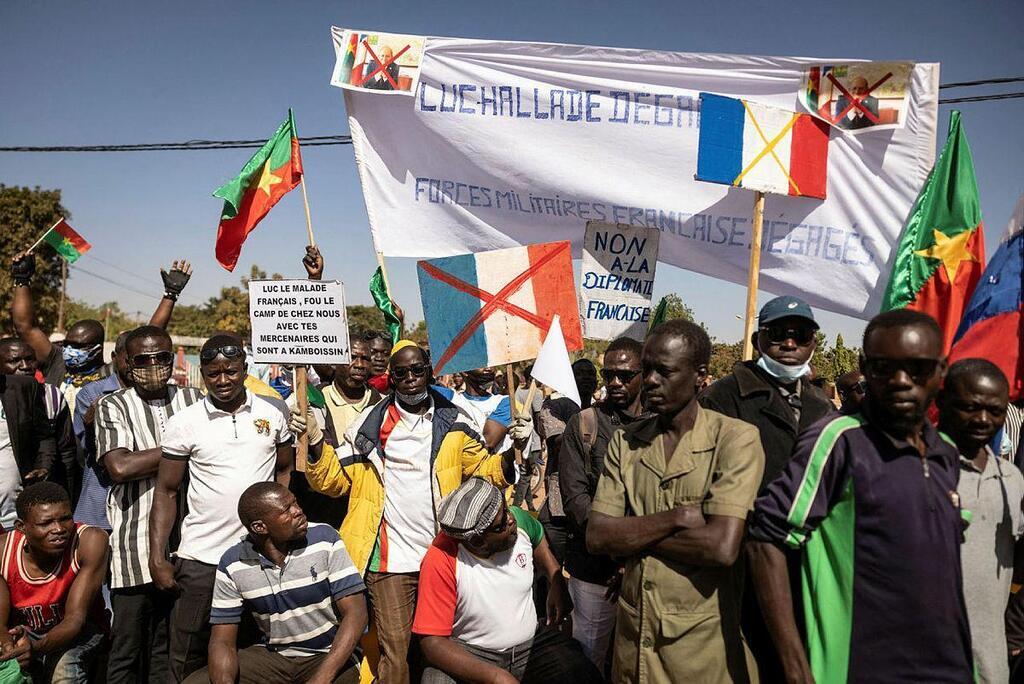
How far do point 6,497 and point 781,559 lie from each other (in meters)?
4.32

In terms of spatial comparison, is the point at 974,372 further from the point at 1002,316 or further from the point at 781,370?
the point at 1002,316

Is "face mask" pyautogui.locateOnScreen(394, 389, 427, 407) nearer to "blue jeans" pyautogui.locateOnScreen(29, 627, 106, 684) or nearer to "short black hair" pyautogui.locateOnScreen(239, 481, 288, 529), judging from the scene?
"short black hair" pyautogui.locateOnScreen(239, 481, 288, 529)

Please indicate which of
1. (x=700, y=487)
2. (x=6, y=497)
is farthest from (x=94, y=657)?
(x=700, y=487)

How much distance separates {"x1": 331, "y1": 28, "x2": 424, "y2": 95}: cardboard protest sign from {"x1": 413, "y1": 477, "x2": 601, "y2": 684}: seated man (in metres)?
3.36

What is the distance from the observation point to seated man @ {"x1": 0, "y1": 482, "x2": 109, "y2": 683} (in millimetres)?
3680

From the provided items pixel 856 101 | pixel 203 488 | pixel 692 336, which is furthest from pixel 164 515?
pixel 856 101

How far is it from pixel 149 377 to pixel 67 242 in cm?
454

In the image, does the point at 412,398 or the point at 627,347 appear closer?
the point at 627,347

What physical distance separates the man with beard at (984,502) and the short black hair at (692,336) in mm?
887

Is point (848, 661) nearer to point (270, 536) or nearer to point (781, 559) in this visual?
point (781, 559)

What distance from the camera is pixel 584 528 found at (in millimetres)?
3482

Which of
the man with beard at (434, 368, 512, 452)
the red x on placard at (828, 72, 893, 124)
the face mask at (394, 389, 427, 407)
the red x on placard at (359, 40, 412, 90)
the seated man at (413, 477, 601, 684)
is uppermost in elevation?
the red x on placard at (359, 40, 412, 90)

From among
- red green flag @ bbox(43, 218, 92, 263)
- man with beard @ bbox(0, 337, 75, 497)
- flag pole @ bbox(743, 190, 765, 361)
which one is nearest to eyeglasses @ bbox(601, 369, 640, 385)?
flag pole @ bbox(743, 190, 765, 361)

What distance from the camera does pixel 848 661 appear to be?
7.11 ft
